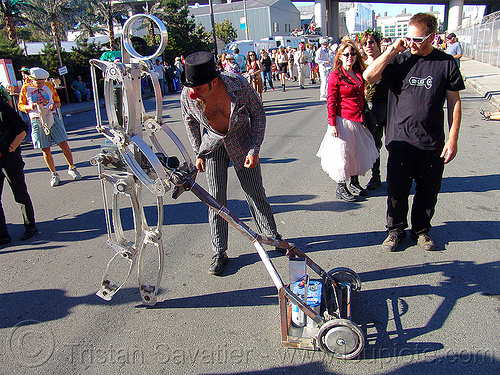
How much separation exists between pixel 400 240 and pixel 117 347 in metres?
2.63

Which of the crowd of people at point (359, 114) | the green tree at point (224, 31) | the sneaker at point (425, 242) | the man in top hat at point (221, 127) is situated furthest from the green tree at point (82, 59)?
the green tree at point (224, 31)

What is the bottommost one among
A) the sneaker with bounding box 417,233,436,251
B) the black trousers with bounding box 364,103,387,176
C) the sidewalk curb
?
the sneaker with bounding box 417,233,436,251

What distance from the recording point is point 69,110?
16.0 metres

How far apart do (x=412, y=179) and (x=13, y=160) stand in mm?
4166

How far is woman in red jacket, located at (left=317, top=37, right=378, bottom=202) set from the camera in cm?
434

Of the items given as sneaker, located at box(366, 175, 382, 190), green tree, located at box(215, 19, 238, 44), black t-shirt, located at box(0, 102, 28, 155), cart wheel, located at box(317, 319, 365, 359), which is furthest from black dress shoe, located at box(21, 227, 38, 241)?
green tree, located at box(215, 19, 238, 44)

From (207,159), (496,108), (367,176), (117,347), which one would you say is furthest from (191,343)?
(496,108)

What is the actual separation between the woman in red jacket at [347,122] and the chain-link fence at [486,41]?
61.7ft

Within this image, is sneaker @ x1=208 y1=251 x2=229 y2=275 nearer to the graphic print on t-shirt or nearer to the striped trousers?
the striped trousers

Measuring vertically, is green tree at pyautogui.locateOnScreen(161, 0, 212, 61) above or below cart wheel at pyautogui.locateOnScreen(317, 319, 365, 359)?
above

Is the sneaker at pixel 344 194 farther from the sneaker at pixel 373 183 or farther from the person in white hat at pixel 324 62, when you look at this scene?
the person in white hat at pixel 324 62

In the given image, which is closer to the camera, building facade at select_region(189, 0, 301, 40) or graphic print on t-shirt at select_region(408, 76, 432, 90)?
graphic print on t-shirt at select_region(408, 76, 432, 90)

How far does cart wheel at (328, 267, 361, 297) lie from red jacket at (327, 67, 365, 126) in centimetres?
211

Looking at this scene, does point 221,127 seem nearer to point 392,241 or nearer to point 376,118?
point 392,241
